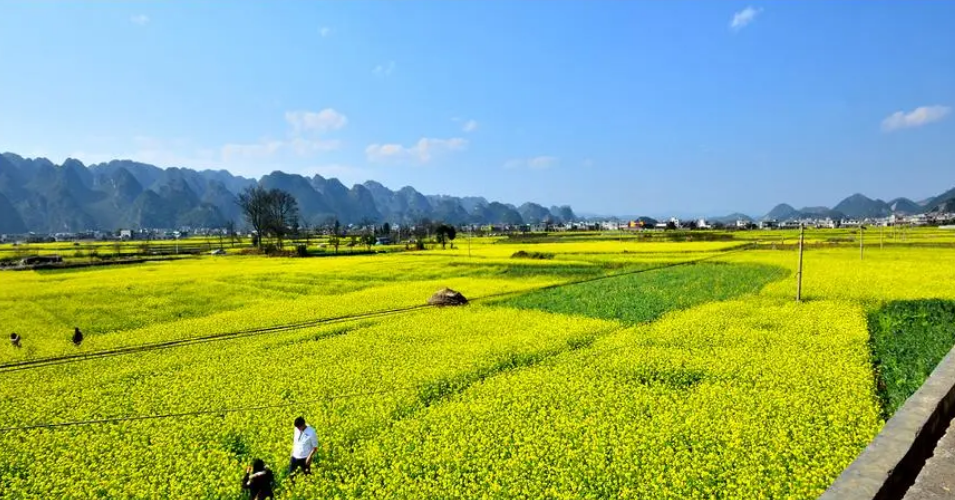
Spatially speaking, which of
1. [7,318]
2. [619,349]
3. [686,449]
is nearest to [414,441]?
[686,449]

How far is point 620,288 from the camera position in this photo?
1275 inches

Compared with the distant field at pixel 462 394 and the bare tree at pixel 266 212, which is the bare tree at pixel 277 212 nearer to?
the bare tree at pixel 266 212

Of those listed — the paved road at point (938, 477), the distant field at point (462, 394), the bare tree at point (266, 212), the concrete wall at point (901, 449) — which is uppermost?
the bare tree at point (266, 212)

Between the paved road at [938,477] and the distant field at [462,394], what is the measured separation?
1692 mm

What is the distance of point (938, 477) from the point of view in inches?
247

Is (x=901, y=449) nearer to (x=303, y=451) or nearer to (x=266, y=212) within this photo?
(x=303, y=451)

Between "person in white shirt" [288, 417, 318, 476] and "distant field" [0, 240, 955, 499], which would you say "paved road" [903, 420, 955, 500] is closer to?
"distant field" [0, 240, 955, 499]

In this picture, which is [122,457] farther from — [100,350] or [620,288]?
[620,288]

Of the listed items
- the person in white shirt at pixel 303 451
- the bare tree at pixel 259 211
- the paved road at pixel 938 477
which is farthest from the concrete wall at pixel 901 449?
the bare tree at pixel 259 211

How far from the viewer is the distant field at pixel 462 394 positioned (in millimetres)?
9086

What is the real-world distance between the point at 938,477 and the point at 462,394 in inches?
385

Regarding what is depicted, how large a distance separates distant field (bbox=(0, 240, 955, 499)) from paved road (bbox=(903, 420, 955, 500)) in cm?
169

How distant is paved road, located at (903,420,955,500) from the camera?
5.84 metres

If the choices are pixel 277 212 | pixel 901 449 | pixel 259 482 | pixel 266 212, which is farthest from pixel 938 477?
pixel 277 212
